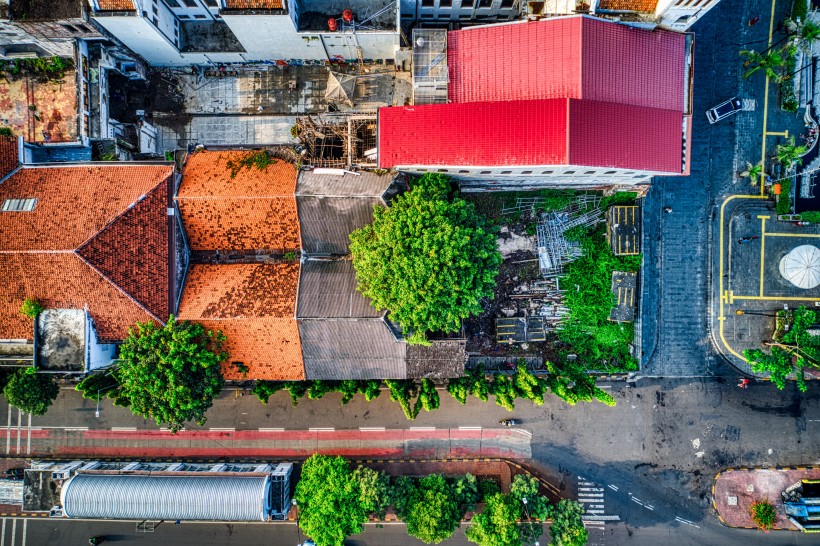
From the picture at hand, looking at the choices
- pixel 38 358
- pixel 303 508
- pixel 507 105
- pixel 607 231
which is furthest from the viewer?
pixel 607 231

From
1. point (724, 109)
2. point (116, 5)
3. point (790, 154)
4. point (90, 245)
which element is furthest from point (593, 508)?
point (116, 5)

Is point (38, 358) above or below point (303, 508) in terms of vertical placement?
above

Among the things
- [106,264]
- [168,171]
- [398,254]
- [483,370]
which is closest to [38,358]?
[106,264]

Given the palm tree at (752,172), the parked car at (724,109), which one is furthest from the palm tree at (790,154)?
the parked car at (724,109)

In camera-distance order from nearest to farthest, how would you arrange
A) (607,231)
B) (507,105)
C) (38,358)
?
(507,105) → (38,358) → (607,231)

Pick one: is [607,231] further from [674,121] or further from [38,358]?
[38,358]

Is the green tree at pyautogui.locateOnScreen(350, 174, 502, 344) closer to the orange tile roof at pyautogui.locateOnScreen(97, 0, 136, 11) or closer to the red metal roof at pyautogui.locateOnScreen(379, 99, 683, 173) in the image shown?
the red metal roof at pyautogui.locateOnScreen(379, 99, 683, 173)

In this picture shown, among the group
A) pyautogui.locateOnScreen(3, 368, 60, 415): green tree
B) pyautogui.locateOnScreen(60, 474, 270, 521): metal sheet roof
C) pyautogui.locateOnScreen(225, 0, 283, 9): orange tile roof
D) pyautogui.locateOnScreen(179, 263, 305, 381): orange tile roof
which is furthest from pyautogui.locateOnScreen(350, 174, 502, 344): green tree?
pyautogui.locateOnScreen(3, 368, 60, 415): green tree

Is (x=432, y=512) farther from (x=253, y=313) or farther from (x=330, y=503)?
(x=253, y=313)
